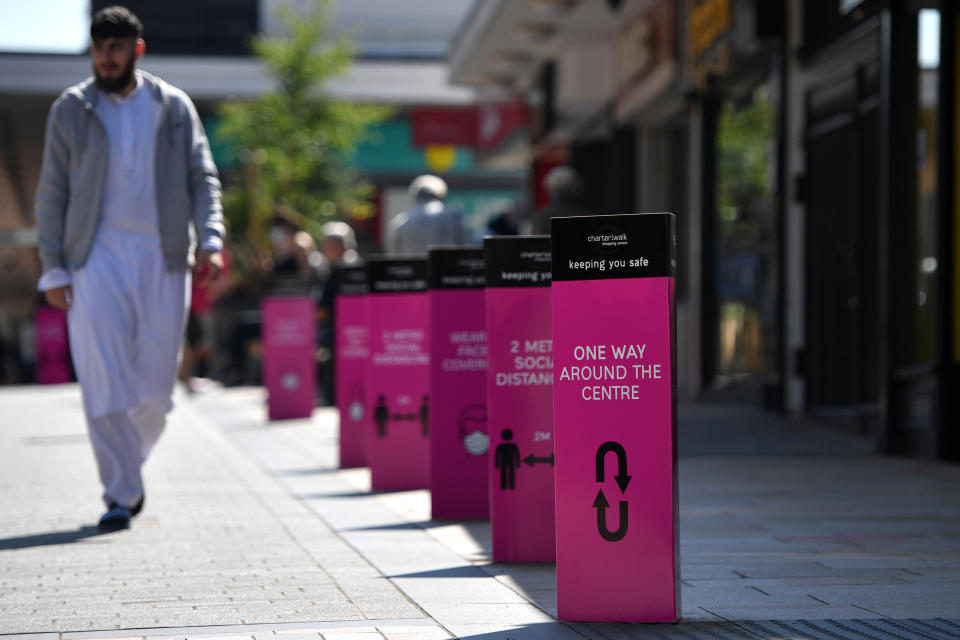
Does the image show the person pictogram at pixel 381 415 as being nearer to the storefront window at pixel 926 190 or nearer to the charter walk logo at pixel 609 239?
the storefront window at pixel 926 190

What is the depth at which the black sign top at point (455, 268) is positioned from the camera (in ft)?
21.8

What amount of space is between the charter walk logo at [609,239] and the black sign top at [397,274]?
3.51 meters

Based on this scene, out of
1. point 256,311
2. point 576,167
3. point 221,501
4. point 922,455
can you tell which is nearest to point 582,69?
point 576,167

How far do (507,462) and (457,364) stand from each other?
1.17 m

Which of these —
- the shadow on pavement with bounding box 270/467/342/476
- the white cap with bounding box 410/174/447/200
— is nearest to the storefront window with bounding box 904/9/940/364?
the white cap with bounding box 410/174/447/200

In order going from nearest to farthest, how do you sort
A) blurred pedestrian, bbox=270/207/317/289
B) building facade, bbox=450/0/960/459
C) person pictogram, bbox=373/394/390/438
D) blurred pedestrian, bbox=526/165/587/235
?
person pictogram, bbox=373/394/390/438 < building facade, bbox=450/0/960/459 < blurred pedestrian, bbox=526/165/587/235 < blurred pedestrian, bbox=270/207/317/289

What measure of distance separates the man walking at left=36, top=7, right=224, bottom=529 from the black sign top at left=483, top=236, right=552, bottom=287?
5.95 feet

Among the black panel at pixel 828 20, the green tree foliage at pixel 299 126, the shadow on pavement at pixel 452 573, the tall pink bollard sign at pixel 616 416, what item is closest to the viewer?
the tall pink bollard sign at pixel 616 416

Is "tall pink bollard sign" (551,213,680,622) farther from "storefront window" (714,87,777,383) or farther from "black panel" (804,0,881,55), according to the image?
"storefront window" (714,87,777,383)

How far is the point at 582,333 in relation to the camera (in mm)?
4395

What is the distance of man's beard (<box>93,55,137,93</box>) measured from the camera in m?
7.01

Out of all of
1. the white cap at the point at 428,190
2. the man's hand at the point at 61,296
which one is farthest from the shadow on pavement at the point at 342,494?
the white cap at the point at 428,190

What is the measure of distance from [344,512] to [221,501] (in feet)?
A: 2.59

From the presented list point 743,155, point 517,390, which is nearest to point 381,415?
point 517,390
